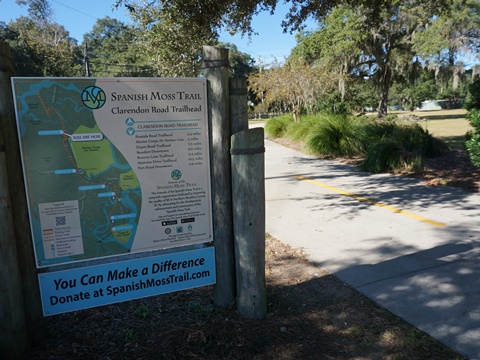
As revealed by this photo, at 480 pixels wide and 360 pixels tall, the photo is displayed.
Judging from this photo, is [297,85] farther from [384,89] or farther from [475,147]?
[384,89]

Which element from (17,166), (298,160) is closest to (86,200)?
(17,166)

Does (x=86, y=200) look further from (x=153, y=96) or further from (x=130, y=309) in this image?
(x=130, y=309)

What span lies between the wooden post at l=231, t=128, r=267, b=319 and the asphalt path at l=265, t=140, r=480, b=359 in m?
1.19

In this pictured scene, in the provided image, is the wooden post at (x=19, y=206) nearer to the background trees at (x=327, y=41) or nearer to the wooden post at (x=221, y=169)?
the wooden post at (x=221, y=169)

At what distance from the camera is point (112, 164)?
298 centimetres

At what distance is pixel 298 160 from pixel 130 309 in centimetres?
1008

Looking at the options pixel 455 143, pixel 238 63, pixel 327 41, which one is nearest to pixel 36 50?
pixel 327 41

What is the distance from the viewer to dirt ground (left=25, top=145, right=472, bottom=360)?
2967 millimetres

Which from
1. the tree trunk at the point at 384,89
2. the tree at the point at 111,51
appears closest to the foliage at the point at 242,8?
the tree trunk at the point at 384,89

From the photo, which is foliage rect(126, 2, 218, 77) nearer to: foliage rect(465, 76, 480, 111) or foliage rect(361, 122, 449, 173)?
foliage rect(361, 122, 449, 173)

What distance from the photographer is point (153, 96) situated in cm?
305

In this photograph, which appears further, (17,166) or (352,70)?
(352,70)

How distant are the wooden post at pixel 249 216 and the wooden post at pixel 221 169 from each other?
0.09 m

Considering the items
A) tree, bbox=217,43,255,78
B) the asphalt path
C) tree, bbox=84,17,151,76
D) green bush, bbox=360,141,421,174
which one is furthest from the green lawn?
tree, bbox=217,43,255,78
